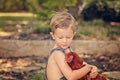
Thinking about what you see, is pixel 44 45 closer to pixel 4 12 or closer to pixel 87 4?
pixel 87 4

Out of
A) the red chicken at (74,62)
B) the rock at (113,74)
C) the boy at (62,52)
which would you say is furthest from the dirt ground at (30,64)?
the red chicken at (74,62)

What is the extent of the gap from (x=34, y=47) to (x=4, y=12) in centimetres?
879

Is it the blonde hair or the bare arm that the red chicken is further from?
the blonde hair

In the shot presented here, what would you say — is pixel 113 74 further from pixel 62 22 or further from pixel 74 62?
pixel 62 22

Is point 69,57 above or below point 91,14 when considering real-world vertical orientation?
above

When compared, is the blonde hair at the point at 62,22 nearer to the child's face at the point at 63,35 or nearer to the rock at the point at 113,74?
the child's face at the point at 63,35

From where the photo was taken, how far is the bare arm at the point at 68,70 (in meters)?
2.65

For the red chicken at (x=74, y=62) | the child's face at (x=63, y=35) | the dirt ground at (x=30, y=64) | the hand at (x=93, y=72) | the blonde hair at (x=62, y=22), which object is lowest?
the dirt ground at (x=30, y=64)

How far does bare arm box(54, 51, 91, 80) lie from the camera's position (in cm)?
265

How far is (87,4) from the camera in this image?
366 inches

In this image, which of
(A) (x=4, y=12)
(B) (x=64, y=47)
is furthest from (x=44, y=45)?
(A) (x=4, y=12)

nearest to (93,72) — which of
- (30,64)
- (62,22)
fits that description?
(62,22)

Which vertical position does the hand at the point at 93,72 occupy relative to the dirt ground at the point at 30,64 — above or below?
above

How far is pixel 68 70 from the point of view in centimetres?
265
